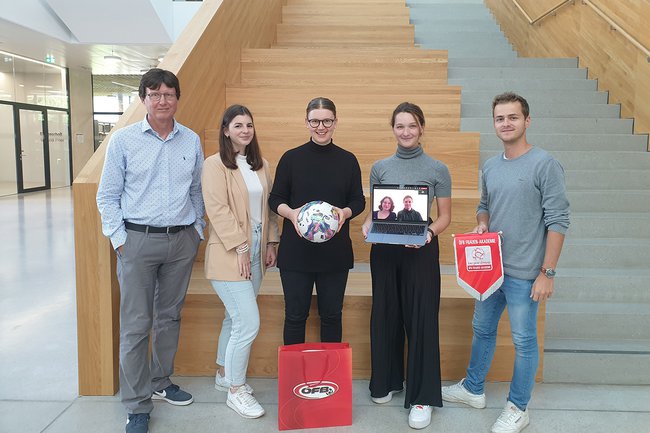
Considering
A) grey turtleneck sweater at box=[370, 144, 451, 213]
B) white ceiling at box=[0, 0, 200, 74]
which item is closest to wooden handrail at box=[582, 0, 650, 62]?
grey turtleneck sweater at box=[370, 144, 451, 213]

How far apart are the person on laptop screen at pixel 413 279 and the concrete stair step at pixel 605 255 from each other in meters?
1.43

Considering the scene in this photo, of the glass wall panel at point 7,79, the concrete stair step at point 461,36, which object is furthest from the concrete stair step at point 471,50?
the glass wall panel at point 7,79

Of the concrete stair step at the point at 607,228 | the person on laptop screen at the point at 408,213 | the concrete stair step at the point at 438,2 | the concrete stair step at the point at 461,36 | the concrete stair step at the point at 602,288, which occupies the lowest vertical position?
the concrete stair step at the point at 602,288

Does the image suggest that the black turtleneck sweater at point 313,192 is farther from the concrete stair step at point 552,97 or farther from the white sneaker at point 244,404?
the concrete stair step at point 552,97

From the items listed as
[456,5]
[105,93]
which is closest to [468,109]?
[456,5]

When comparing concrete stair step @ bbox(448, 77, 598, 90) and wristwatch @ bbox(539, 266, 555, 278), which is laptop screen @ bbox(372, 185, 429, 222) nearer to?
wristwatch @ bbox(539, 266, 555, 278)

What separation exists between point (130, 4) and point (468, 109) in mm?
8097

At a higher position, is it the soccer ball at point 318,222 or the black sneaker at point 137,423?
the soccer ball at point 318,222

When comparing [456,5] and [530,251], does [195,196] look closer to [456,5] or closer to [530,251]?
[530,251]

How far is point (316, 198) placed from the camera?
2.36 meters

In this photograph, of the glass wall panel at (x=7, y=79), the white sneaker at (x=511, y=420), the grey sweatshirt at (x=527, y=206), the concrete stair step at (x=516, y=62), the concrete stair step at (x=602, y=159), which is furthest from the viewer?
the glass wall panel at (x=7, y=79)

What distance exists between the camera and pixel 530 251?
2219 millimetres

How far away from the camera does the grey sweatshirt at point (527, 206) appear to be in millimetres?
2135

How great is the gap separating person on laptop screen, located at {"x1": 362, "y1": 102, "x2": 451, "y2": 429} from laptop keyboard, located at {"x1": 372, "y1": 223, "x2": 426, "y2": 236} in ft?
0.15
